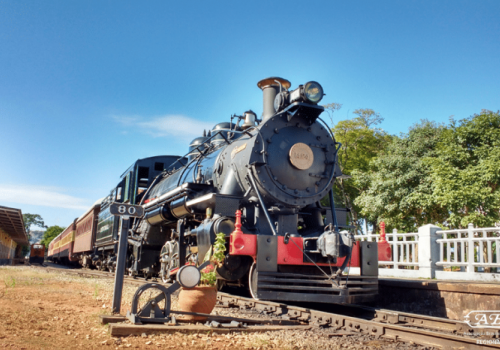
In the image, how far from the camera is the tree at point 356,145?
28.2 m

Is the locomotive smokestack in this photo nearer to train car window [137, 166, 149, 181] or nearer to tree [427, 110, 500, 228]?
train car window [137, 166, 149, 181]

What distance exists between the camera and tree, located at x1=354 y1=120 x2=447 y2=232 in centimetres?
2088

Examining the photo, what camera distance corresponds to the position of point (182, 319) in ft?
15.5

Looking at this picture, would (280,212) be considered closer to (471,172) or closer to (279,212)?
(279,212)

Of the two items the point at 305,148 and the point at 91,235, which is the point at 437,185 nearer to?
the point at 305,148

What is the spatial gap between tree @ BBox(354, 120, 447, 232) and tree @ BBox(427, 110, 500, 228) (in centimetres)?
111

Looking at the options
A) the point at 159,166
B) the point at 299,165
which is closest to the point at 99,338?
the point at 299,165

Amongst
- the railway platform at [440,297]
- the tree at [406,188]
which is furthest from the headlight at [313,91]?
the tree at [406,188]

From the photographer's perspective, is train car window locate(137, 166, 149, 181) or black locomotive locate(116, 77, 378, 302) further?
train car window locate(137, 166, 149, 181)

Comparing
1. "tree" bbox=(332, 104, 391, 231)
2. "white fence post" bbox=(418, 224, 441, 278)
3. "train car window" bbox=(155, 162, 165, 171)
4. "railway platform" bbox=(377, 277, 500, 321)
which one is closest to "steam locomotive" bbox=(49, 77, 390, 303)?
"railway platform" bbox=(377, 277, 500, 321)

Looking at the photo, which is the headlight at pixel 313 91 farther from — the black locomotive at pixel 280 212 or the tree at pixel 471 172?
the tree at pixel 471 172

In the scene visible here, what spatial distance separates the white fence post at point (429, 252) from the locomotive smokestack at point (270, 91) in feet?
16.5

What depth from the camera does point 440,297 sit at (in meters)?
6.58

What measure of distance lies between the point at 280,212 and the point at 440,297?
109 inches
